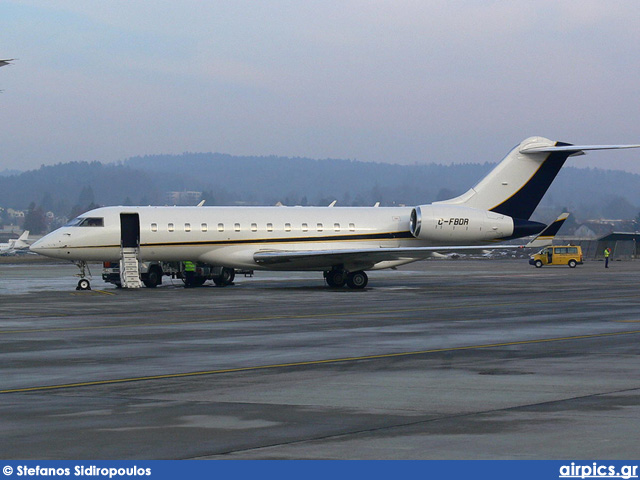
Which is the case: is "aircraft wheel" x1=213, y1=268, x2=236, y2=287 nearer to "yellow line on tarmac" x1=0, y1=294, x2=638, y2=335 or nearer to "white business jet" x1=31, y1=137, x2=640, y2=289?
"white business jet" x1=31, y1=137, x2=640, y2=289

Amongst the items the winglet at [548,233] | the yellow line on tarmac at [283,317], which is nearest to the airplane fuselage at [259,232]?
the winglet at [548,233]

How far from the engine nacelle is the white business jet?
0.05 meters

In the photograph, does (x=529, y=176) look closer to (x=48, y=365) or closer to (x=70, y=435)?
(x=48, y=365)

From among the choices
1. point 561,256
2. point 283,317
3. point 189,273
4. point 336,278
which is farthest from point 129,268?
point 561,256

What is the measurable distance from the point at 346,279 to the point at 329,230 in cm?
267

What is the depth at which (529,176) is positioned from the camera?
45969 millimetres

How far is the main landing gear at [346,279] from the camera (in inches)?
1651

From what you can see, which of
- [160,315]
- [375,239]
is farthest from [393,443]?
[375,239]

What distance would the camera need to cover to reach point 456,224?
4391 centimetres

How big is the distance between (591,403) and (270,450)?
4614 mm

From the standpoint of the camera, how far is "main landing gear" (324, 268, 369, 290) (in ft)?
138

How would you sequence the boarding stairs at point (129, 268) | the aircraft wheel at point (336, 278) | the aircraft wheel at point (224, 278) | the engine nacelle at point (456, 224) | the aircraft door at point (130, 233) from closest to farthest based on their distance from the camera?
the boarding stairs at point (129, 268), the aircraft door at point (130, 233), the aircraft wheel at point (336, 278), the engine nacelle at point (456, 224), the aircraft wheel at point (224, 278)

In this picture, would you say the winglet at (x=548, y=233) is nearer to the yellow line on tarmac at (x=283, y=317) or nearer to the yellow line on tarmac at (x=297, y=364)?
the yellow line on tarmac at (x=283, y=317)

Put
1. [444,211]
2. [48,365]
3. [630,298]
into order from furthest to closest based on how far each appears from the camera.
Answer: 1. [444,211]
2. [630,298]
3. [48,365]
